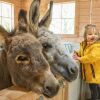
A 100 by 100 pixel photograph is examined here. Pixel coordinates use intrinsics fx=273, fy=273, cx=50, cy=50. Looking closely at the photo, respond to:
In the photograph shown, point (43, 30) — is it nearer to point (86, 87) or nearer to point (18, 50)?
point (18, 50)

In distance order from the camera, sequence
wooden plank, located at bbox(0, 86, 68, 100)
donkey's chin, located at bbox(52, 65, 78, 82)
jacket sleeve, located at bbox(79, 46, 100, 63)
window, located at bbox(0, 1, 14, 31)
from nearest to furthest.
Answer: wooden plank, located at bbox(0, 86, 68, 100)
donkey's chin, located at bbox(52, 65, 78, 82)
jacket sleeve, located at bbox(79, 46, 100, 63)
window, located at bbox(0, 1, 14, 31)

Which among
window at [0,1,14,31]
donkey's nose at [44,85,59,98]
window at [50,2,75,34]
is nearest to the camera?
donkey's nose at [44,85,59,98]

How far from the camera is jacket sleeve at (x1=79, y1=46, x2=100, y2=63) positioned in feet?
9.90

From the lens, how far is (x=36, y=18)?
4.45ft

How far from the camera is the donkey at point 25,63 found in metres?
1.14

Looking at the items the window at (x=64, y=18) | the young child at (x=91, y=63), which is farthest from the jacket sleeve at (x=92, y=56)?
the window at (x=64, y=18)

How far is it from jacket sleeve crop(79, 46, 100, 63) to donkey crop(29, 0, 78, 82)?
157cm

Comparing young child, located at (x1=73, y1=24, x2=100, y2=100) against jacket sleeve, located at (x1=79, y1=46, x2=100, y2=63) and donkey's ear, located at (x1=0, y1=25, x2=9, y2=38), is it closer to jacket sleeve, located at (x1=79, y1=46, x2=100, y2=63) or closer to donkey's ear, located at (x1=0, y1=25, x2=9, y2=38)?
jacket sleeve, located at (x1=79, y1=46, x2=100, y2=63)

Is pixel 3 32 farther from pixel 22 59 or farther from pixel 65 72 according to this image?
pixel 65 72

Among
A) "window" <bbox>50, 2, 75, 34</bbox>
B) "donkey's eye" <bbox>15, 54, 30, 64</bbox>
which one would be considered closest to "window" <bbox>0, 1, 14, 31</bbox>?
"window" <bbox>50, 2, 75, 34</bbox>

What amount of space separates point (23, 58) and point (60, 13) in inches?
171

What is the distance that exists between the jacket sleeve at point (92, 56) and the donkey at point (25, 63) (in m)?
1.77

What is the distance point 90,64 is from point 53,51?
6.06ft

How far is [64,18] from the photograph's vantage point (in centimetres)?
545
